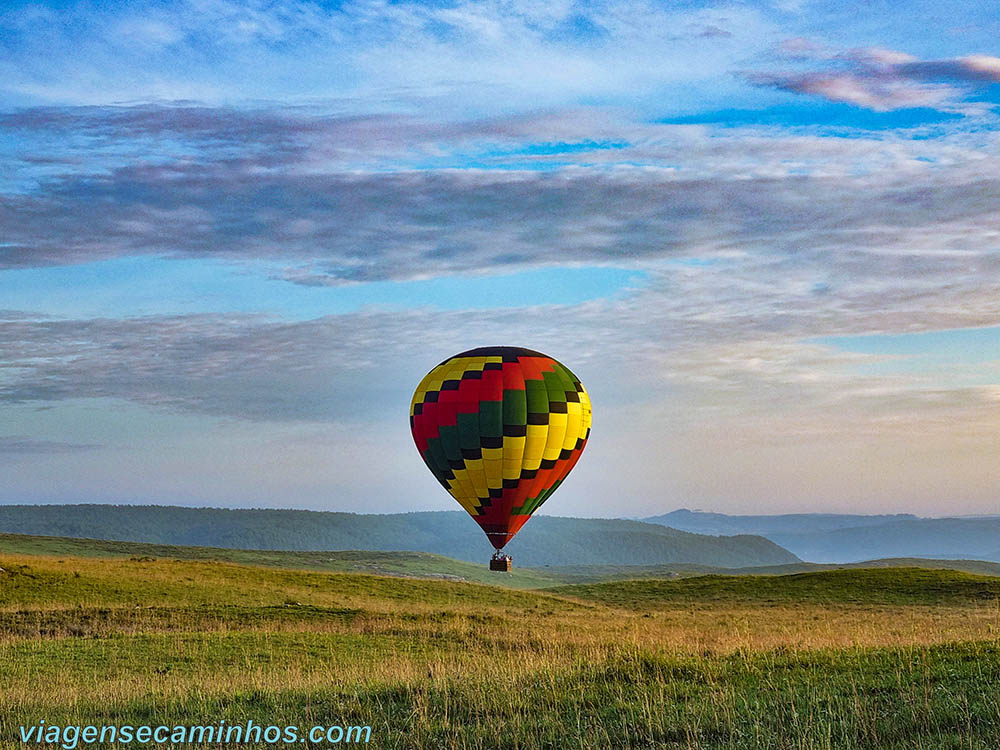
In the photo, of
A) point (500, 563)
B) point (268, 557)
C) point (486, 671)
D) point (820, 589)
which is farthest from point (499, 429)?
point (268, 557)

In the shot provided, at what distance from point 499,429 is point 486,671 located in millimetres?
18433

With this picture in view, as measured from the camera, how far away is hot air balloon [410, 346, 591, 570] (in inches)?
1582

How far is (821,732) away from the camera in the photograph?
13.8 metres

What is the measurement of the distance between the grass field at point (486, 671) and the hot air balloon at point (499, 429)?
519 centimetres

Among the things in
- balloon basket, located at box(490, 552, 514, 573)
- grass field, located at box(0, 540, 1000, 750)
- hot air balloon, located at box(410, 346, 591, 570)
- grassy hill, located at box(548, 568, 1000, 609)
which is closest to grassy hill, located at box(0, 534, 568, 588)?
grassy hill, located at box(548, 568, 1000, 609)

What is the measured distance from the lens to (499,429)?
40.0 metres

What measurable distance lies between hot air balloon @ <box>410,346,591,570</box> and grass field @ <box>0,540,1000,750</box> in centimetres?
519

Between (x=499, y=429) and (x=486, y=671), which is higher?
(x=499, y=429)

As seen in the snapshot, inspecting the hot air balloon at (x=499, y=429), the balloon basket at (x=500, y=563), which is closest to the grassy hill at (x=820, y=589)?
the balloon basket at (x=500, y=563)

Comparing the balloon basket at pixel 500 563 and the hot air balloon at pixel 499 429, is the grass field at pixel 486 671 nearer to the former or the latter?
the balloon basket at pixel 500 563

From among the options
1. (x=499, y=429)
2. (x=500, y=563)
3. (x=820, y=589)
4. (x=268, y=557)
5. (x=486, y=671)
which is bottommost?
(x=268, y=557)

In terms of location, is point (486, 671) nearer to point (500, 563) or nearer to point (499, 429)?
point (499, 429)

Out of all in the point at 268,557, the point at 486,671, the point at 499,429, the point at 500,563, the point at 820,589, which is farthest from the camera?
the point at 268,557

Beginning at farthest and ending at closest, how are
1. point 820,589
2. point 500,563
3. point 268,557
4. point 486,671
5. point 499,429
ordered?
1. point 268,557
2. point 820,589
3. point 500,563
4. point 499,429
5. point 486,671
